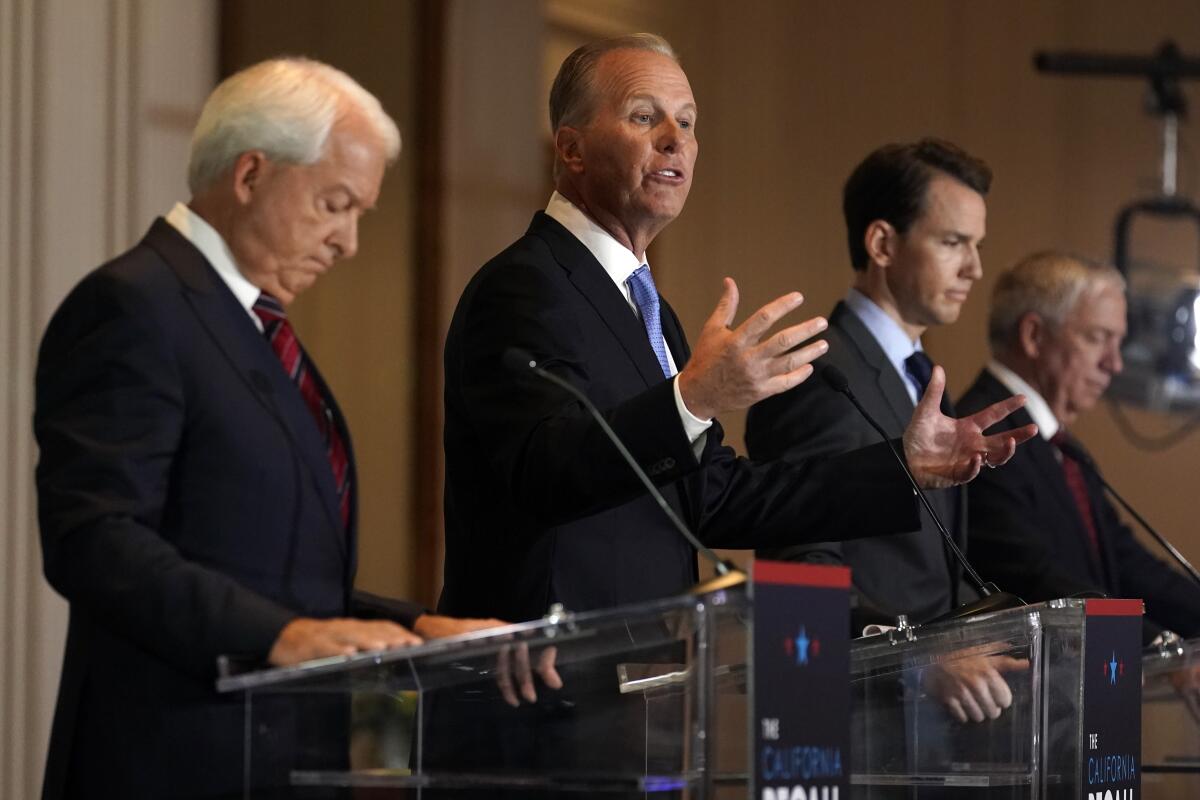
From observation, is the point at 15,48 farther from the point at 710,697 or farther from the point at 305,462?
the point at 710,697

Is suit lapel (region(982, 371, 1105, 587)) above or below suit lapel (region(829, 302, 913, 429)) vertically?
below

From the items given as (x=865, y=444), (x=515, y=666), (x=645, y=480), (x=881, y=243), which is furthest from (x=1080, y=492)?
(x=515, y=666)

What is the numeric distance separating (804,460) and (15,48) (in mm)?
1998

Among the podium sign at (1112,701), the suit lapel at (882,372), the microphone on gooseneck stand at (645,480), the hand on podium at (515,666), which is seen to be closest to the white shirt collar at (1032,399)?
the suit lapel at (882,372)

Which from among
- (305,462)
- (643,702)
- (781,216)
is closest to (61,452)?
(305,462)

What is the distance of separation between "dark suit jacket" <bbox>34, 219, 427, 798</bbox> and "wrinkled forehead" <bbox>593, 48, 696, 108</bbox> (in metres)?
0.97

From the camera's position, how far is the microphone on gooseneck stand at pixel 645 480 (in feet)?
6.59

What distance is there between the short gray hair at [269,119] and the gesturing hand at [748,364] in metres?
0.56

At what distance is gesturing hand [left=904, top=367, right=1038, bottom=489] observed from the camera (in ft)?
9.27

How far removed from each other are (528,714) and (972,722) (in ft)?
2.67

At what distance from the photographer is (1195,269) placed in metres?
7.34

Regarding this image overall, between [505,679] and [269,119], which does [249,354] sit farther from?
[505,679]

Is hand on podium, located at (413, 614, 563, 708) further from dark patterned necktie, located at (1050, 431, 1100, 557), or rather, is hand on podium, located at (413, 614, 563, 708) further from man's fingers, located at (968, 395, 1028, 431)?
dark patterned necktie, located at (1050, 431, 1100, 557)

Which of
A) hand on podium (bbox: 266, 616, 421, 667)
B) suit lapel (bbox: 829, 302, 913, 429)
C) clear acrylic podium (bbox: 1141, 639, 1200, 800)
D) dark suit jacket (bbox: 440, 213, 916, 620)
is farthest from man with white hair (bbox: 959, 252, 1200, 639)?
hand on podium (bbox: 266, 616, 421, 667)
